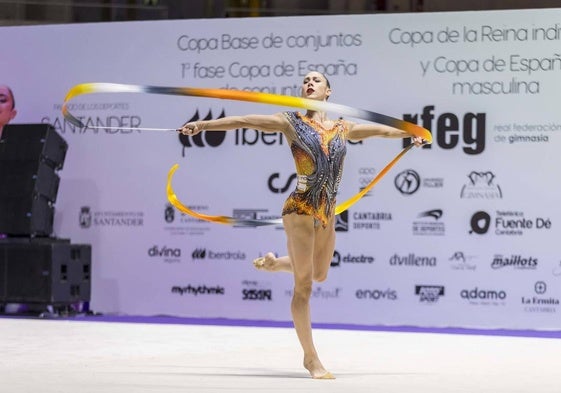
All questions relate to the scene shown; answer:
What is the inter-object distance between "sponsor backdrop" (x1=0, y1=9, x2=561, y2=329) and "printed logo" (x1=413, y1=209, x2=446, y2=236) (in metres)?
0.02

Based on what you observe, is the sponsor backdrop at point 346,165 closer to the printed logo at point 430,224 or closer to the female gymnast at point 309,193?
the printed logo at point 430,224

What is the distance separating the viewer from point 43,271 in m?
11.7

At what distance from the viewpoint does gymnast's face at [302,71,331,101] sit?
7.17m

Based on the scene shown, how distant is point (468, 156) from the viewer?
11.1 m

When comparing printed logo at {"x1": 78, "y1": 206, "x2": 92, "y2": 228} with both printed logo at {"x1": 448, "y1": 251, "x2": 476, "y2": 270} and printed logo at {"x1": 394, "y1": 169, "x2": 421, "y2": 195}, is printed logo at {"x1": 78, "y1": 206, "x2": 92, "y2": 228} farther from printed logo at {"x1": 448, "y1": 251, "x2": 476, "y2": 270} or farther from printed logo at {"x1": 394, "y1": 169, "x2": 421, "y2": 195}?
printed logo at {"x1": 448, "y1": 251, "x2": 476, "y2": 270}

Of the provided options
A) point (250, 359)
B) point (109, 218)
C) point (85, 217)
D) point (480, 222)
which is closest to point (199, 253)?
point (109, 218)

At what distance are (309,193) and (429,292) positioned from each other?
436 cm

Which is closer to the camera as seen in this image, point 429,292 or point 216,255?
point 429,292

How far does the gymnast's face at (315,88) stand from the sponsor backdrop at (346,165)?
416 cm

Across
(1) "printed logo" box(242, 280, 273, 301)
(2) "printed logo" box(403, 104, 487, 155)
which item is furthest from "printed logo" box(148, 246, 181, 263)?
(2) "printed logo" box(403, 104, 487, 155)

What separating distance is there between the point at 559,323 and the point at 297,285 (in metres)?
4.58

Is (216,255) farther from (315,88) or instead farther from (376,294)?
(315,88)

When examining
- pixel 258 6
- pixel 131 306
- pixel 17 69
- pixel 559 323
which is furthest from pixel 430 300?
pixel 17 69

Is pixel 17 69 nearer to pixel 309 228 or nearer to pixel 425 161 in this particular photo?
pixel 425 161
